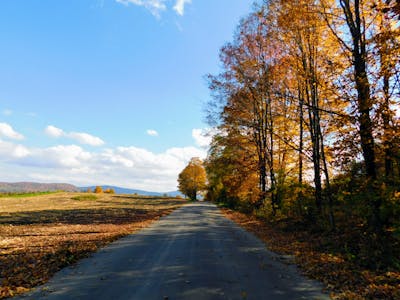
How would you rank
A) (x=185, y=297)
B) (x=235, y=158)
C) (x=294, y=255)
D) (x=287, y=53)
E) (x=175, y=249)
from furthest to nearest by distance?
(x=235, y=158) < (x=287, y=53) < (x=175, y=249) < (x=294, y=255) < (x=185, y=297)

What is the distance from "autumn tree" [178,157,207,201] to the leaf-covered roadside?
61.5 metres

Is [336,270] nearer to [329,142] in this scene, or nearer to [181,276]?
[181,276]

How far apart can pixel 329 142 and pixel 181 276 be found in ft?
35.7

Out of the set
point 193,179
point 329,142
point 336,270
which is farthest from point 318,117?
point 193,179

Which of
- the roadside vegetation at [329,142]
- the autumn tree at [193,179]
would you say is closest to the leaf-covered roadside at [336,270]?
the roadside vegetation at [329,142]

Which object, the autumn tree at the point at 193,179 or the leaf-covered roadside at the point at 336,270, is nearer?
the leaf-covered roadside at the point at 336,270

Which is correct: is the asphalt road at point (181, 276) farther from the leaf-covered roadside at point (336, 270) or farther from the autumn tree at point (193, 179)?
the autumn tree at point (193, 179)

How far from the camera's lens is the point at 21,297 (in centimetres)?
547

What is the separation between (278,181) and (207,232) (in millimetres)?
6777

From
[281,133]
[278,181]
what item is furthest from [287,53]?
[278,181]

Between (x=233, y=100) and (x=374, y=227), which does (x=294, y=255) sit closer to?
(x=374, y=227)

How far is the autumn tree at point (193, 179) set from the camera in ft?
240

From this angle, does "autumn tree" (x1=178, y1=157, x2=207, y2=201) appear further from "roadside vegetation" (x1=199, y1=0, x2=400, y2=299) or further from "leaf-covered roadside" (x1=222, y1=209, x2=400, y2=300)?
"leaf-covered roadside" (x1=222, y1=209, x2=400, y2=300)

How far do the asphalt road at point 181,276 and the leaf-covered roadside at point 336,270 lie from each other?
19.3 inches
